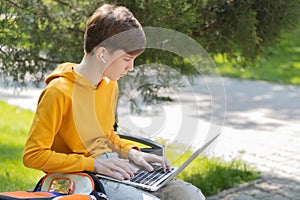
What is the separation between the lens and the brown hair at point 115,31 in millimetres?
2953

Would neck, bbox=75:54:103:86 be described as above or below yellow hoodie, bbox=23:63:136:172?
above

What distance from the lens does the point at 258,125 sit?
768 centimetres

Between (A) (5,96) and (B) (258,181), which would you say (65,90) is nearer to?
(B) (258,181)

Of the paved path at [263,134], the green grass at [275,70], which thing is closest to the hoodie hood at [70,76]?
the paved path at [263,134]

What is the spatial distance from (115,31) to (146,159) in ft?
2.27

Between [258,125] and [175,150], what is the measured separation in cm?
383

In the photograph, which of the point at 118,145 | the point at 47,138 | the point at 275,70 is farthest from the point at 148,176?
the point at 275,70

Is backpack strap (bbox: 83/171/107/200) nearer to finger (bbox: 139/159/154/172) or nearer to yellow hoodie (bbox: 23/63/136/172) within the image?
yellow hoodie (bbox: 23/63/136/172)

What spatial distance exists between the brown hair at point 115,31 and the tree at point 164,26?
3.60 ft

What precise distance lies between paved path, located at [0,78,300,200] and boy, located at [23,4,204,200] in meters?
2.04

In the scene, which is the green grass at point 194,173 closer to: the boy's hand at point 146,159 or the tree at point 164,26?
the tree at point 164,26

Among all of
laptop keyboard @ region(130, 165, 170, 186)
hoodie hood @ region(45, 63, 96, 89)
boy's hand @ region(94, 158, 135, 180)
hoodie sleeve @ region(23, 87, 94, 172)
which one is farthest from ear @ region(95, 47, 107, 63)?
laptop keyboard @ region(130, 165, 170, 186)

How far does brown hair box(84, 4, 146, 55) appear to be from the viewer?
9.69 feet

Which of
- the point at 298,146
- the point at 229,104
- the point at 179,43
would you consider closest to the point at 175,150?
the point at 179,43
